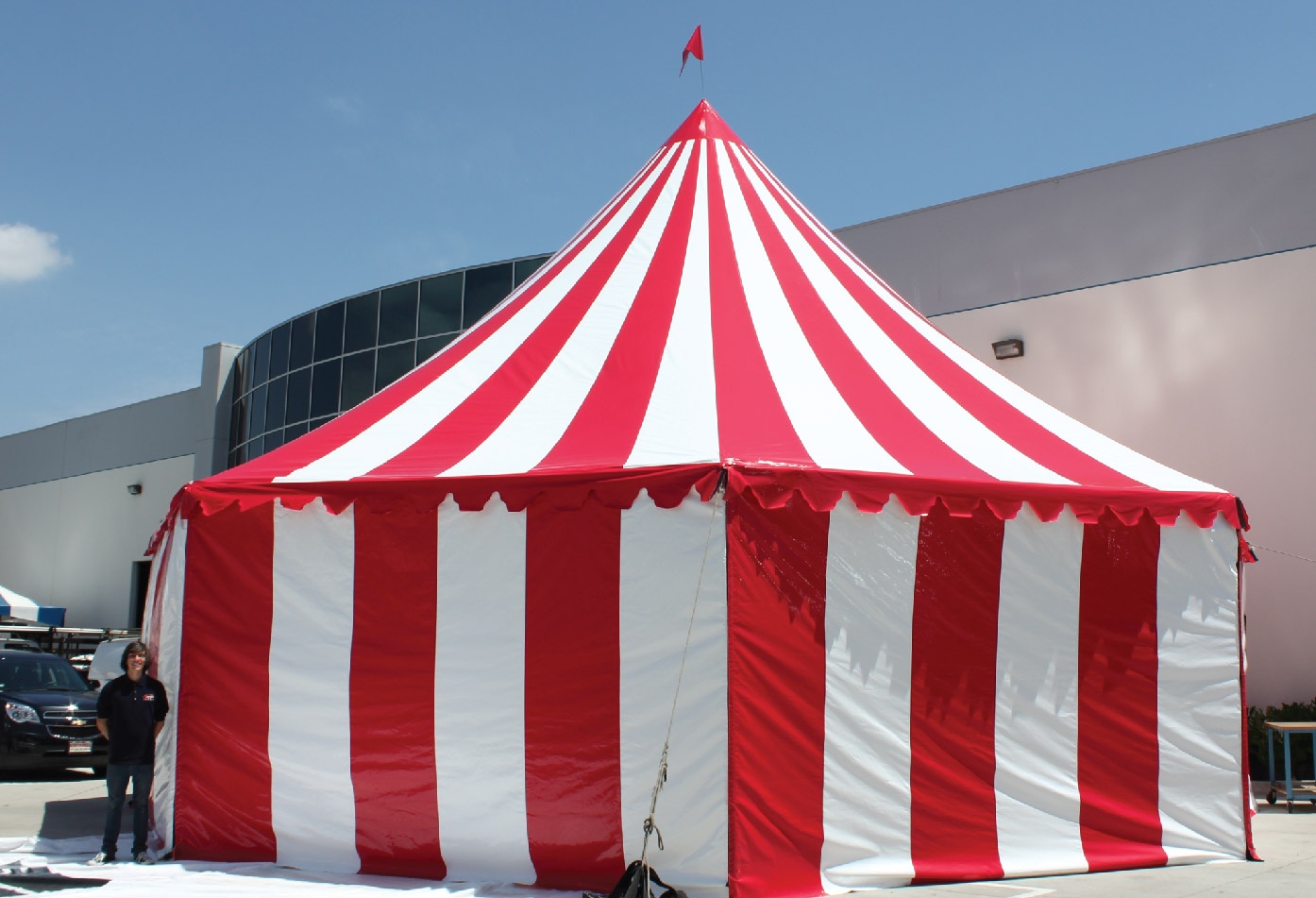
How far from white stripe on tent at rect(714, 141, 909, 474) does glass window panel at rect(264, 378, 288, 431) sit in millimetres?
13888

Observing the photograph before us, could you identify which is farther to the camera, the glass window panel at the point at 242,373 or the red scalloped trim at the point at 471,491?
the glass window panel at the point at 242,373

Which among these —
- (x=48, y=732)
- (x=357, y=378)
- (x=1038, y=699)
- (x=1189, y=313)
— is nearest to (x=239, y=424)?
(x=357, y=378)

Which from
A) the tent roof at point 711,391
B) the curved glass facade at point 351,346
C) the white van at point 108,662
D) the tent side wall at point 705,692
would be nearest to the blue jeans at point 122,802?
the tent side wall at point 705,692

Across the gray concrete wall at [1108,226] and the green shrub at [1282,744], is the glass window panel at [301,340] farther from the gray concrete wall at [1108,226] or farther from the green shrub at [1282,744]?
the green shrub at [1282,744]

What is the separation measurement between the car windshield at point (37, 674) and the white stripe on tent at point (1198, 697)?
8643 mm

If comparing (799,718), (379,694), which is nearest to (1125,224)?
(799,718)

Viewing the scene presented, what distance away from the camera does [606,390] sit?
18.4 ft

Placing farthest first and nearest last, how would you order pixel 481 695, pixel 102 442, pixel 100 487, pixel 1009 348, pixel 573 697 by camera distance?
pixel 102 442 < pixel 100 487 < pixel 1009 348 < pixel 481 695 < pixel 573 697

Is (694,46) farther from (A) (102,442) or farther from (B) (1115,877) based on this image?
(A) (102,442)

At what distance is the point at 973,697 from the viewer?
503 cm

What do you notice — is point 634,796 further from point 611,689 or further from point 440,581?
point 440,581

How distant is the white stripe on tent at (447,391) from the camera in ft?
17.8

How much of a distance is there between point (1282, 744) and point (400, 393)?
23.1 feet

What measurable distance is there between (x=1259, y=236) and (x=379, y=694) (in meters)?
8.51
